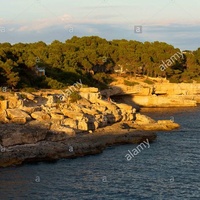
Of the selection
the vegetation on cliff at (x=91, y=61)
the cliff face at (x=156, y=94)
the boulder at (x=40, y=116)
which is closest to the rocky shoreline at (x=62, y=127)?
the boulder at (x=40, y=116)

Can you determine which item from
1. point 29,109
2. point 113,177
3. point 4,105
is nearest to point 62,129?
point 29,109

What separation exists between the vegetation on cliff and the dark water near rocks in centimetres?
2382

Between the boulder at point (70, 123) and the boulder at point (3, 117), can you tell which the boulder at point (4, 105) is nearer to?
the boulder at point (3, 117)

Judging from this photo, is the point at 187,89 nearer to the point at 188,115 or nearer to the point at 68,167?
the point at 188,115

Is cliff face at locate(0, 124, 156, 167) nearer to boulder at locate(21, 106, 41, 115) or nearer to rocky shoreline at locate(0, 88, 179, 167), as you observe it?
rocky shoreline at locate(0, 88, 179, 167)

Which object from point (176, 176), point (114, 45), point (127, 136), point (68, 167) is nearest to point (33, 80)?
point (127, 136)

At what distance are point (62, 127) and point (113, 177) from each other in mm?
12553

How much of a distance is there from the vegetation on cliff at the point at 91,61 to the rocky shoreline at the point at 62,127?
718cm

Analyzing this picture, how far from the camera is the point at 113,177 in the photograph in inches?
1516

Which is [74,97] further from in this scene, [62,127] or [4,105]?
[62,127]

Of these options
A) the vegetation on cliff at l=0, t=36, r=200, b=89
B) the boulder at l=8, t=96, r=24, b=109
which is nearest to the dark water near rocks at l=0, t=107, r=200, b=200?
the boulder at l=8, t=96, r=24, b=109

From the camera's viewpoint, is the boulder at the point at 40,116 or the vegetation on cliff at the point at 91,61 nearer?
the boulder at the point at 40,116

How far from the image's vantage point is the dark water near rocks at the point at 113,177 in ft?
113

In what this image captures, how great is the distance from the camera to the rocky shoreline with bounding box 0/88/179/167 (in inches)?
1721
